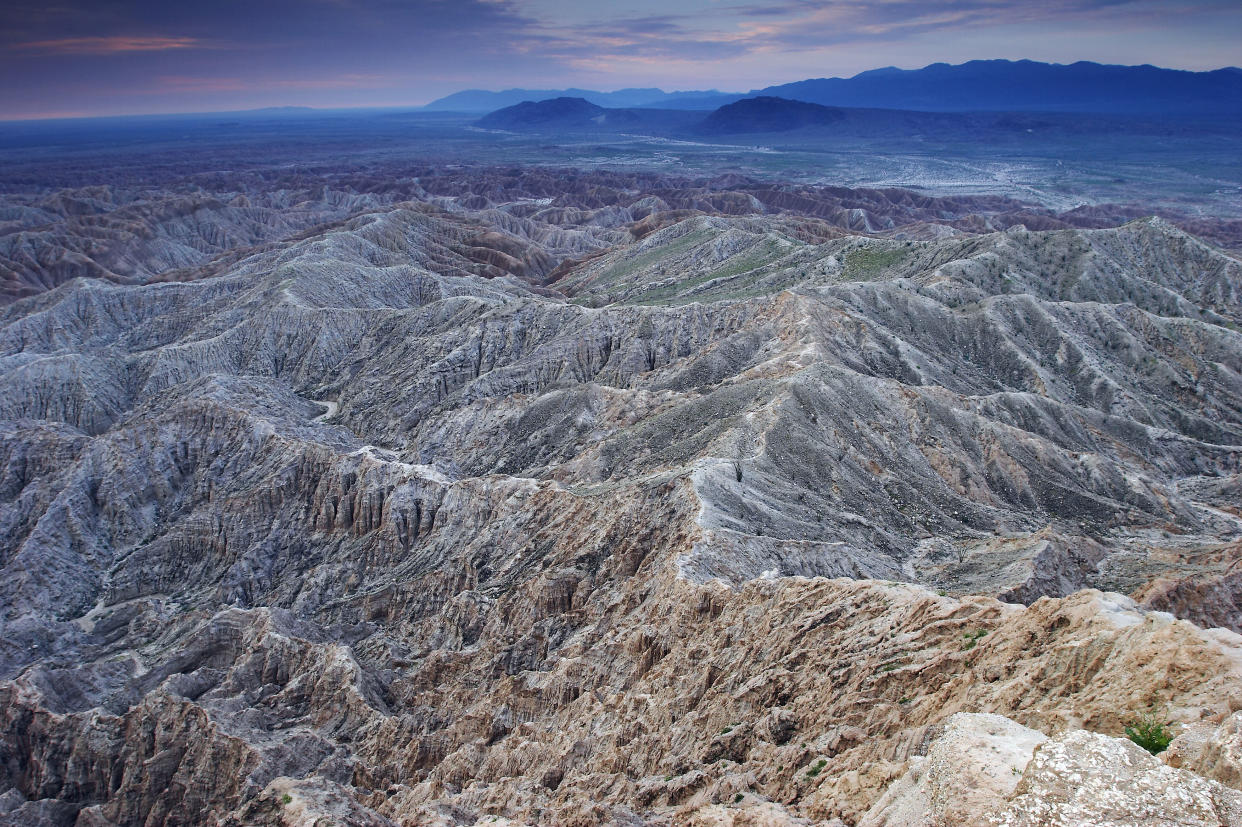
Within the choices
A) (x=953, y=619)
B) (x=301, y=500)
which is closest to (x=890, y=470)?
(x=953, y=619)

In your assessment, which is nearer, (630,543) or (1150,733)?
(1150,733)

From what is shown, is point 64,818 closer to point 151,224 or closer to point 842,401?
point 842,401

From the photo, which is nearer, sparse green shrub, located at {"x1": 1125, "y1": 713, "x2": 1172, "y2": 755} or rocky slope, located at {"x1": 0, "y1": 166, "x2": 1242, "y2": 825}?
sparse green shrub, located at {"x1": 1125, "y1": 713, "x2": 1172, "y2": 755}


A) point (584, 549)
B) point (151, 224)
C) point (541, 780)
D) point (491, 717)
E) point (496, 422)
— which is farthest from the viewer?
point (151, 224)

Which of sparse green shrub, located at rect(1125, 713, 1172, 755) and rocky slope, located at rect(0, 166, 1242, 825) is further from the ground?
sparse green shrub, located at rect(1125, 713, 1172, 755)

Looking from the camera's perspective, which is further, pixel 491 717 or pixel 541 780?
pixel 491 717

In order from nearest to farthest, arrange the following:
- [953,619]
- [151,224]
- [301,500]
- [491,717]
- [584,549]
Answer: [953,619] → [491,717] → [584,549] → [301,500] → [151,224]
